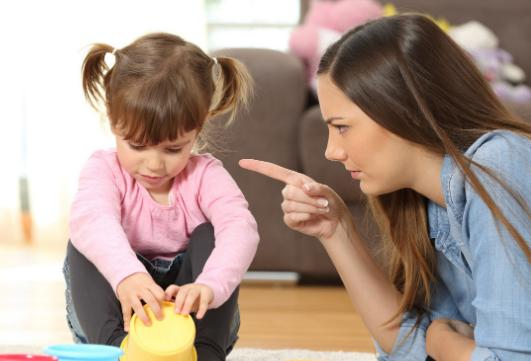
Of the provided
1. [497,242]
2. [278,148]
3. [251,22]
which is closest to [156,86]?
[497,242]

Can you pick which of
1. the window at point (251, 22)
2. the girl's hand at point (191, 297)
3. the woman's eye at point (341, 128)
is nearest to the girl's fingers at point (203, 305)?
the girl's hand at point (191, 297)

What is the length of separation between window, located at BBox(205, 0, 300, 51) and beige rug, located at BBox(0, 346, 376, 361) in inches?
78.2

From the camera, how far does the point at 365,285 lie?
143cm

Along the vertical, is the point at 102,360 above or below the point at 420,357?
above

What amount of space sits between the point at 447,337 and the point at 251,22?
2.37 meters

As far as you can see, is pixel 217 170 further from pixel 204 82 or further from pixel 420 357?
pixel 420 357

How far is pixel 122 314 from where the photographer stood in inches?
53.6

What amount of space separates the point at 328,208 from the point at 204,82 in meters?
0.28

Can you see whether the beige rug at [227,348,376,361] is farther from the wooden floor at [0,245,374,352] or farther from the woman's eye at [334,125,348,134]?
the woman's eye at [334,125,348,134]

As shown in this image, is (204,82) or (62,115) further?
(62,115)

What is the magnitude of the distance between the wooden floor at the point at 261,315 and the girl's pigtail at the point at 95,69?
2.01 feet

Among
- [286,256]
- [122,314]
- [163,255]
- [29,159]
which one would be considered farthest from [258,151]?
[29,159]

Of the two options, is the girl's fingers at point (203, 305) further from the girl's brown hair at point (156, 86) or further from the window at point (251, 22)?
the window at point (251, 22)

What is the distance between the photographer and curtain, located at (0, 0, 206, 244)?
3268 mm
